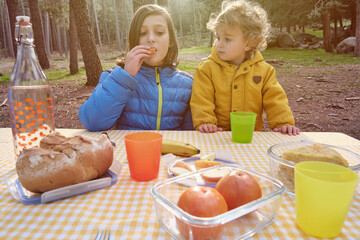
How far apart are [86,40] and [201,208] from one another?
7768 millimetres

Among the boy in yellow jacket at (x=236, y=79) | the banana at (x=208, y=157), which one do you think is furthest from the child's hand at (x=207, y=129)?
the banana at (x=208, y=157)

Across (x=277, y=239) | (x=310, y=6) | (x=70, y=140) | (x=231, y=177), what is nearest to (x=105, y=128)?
(x=70, y=140)

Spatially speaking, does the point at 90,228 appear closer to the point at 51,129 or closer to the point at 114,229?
the point at 114,229

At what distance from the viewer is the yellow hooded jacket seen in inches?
93.2

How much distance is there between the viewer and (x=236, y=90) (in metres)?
2.44

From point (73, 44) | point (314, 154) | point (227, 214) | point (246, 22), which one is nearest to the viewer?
point (227, 214)

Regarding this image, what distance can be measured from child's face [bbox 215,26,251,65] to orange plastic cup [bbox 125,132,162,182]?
1595 mm

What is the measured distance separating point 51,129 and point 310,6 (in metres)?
21.5

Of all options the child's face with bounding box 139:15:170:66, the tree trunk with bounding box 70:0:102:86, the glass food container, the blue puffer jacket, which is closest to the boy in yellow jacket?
the blue puffer jacket

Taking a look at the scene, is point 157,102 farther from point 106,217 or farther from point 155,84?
point 106,217

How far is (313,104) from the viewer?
20.3 ft

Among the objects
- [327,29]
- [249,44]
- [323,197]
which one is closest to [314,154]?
[323,197]

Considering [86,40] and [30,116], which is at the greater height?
[86,40]

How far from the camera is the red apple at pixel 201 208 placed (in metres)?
0.68
